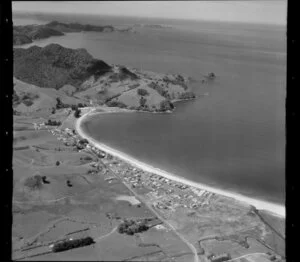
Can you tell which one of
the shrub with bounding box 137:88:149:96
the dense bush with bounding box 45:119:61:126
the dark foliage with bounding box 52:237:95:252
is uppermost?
the shrub with bounding box 137:88:149:96

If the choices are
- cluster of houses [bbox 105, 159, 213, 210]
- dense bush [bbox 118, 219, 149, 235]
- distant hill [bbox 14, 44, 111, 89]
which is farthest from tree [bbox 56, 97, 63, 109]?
dense bush [bbox 118, 219, 149, 235]

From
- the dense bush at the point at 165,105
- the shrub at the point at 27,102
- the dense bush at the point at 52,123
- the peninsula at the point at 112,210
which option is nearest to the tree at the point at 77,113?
the peninsula at the point at 112,210

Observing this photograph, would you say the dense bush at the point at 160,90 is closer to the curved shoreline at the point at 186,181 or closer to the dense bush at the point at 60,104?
the dense bush at the point at 60,104

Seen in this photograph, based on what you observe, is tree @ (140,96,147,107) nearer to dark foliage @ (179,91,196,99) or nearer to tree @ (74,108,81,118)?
dark foliage @ (179,91,196,99)

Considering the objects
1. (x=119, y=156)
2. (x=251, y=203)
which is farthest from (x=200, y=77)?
(x=251, y=203)

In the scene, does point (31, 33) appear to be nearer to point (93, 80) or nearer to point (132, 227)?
point (93, 80)
